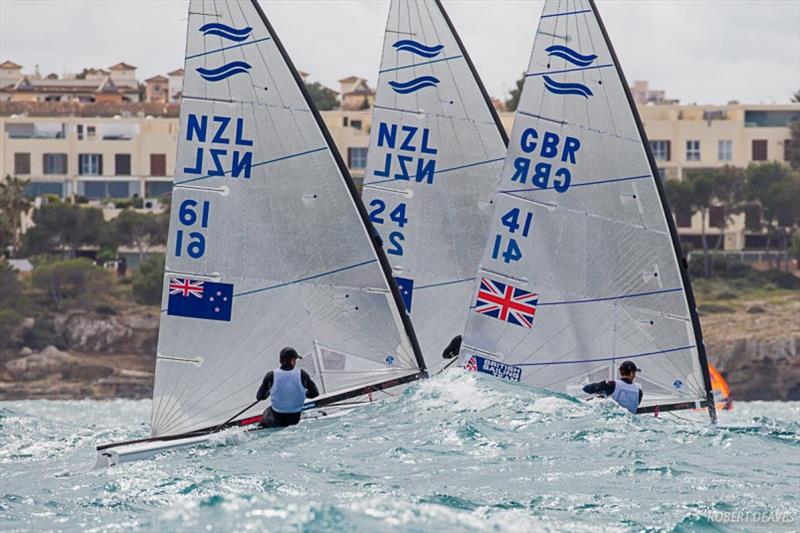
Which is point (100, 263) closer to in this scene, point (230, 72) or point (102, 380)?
point (102, 380)

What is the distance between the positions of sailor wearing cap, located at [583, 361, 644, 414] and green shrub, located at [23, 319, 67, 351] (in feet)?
184

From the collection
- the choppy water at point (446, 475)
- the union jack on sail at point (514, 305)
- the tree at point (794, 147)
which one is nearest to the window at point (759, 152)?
the tree at point (794, 147)

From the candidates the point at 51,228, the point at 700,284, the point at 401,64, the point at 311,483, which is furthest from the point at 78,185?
the point at 311,483

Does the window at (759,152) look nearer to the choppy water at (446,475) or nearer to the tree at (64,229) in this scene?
the tree at (64,229)

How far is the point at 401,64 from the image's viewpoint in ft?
98.5

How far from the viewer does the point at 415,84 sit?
1180 inches

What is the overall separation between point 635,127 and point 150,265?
5690cm

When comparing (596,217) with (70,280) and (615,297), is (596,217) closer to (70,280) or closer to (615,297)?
(615,297)

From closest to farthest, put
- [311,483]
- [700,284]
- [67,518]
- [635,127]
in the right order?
[67,518] → [311,483] → [635,127] → [700,284]

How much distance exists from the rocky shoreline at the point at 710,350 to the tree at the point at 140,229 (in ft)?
26.2

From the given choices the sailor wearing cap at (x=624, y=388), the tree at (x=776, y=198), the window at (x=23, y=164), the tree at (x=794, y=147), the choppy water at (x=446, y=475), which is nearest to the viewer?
the choppy water at (x=446, y=475)

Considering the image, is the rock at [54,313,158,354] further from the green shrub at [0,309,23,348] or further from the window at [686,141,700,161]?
the window at [686,141,700,161]

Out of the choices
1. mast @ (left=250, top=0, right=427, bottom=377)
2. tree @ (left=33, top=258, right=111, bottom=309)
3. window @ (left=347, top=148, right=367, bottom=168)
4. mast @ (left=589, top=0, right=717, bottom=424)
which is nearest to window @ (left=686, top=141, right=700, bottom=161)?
window @ (left=347, top=148, right=367, bottom=168)

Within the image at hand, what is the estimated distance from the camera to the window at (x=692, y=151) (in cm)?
9875
